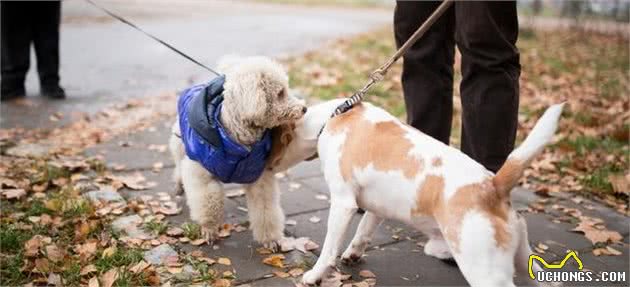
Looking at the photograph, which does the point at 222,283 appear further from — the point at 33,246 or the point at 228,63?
the point at 228,63

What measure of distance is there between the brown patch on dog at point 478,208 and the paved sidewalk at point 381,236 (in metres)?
0.41

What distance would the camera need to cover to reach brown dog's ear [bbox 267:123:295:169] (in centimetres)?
310

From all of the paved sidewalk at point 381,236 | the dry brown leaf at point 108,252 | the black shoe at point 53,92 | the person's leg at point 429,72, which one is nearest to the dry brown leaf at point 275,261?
the paved sidewalk at point 381,236

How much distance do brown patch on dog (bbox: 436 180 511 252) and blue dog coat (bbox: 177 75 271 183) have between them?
1.23 metres

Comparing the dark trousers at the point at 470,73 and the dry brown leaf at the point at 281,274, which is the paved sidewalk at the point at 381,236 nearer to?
the dry brown leaf at the point at 281,274

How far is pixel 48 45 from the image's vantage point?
20.8 ft

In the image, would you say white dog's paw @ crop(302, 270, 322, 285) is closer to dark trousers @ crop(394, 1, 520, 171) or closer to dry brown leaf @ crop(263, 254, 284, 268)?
dry brown leaf @ crop(263, 254, 284, 268)

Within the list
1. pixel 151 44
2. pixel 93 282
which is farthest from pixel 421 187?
pixel 151 44

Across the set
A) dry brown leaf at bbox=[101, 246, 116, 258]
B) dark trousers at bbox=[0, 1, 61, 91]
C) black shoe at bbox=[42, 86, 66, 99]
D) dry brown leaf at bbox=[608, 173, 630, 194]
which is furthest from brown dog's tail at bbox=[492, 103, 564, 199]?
dark trousers at bbox=[0, 1, 61, 91]

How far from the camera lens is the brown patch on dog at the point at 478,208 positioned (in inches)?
84.4

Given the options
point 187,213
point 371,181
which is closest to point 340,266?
point 371,181

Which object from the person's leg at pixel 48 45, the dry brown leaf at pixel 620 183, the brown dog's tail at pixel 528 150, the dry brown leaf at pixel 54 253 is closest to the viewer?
the brown dog's tail at pixel 528 150

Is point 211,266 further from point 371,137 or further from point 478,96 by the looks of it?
point 478,96

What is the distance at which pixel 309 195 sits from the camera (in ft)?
13.2
